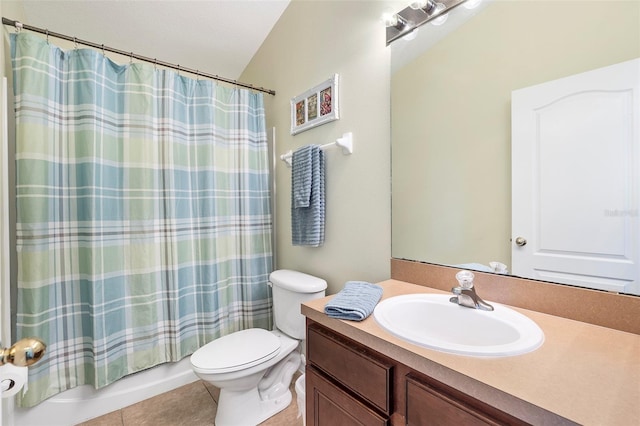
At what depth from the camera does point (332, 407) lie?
2.79ft

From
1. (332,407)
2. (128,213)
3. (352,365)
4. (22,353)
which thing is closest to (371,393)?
(352,365)

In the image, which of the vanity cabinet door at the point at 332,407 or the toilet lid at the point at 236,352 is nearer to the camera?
the vanity cabinet door at the point at 332,407

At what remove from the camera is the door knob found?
49 centimetres

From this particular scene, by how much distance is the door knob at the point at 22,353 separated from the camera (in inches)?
19.5

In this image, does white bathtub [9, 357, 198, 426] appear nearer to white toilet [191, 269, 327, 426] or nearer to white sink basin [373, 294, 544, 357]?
white toilet [191, 269, 327, 426]

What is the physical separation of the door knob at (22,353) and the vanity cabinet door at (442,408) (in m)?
0.76

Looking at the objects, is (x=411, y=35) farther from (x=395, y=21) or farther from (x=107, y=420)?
(x=107, y=420)

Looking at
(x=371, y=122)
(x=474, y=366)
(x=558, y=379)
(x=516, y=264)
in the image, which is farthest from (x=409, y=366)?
(x=371, y=122)

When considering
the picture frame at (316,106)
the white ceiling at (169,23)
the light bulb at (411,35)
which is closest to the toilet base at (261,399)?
the picture frame at (316,106)

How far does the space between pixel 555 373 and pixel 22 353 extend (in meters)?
1.02

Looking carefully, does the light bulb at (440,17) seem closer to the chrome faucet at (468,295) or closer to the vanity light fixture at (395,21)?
the vanity light fixture at (395,21)

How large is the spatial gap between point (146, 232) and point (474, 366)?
1797mm

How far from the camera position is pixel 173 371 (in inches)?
71.0

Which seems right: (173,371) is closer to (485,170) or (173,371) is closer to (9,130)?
(9,130)
